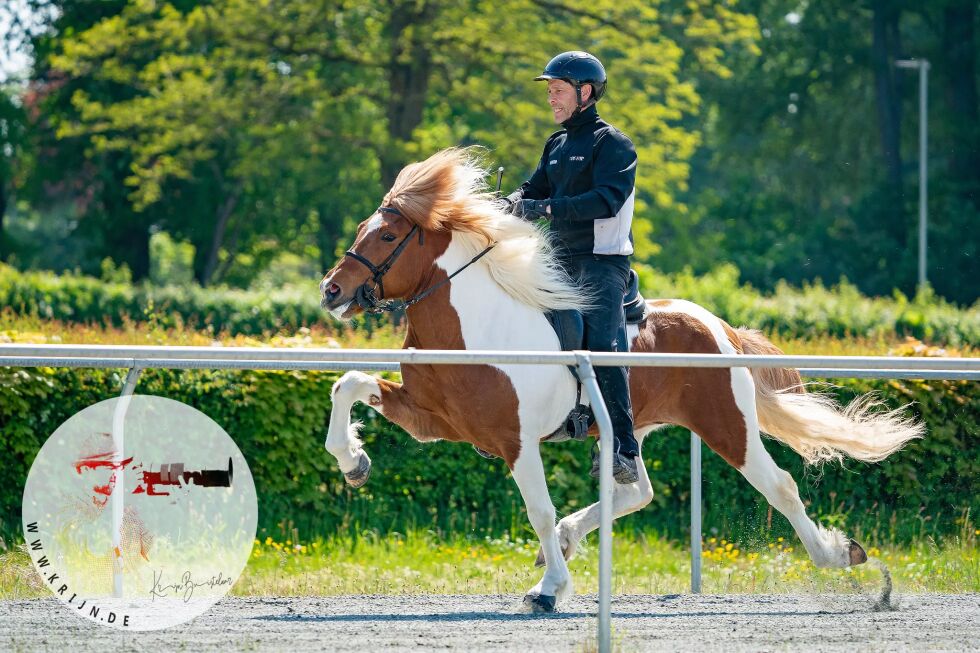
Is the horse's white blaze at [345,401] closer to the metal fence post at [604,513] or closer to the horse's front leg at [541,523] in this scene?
the horse's front leg at [541,523]

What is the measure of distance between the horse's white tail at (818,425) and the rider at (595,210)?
1.08 meters

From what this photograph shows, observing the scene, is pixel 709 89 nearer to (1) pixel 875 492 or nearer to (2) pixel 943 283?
(2) pixel 943 283

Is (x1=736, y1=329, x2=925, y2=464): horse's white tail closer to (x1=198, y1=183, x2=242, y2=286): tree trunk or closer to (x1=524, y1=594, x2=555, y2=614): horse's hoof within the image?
(x1=524, y1=594, x2=555, y2=614): horse's hoof

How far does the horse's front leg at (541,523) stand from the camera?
20.5 ft

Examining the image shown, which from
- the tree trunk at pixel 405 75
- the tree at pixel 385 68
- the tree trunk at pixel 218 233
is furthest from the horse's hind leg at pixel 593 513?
the tree trunk at pixel 218 233

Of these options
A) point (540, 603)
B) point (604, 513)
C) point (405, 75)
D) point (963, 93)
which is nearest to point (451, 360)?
point (604, 513)

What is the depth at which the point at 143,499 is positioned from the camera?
5.53 meters

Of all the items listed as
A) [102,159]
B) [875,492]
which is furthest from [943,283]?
[875,492]

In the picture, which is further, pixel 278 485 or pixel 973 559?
pixel 278 485

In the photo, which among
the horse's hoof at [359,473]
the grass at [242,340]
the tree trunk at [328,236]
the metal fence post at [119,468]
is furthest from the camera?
the tree trunk at [328,236]

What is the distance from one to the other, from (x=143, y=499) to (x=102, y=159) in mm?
29615

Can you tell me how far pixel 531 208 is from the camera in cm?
649

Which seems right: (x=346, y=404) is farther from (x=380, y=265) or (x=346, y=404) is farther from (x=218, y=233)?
(x=218, y=233)
